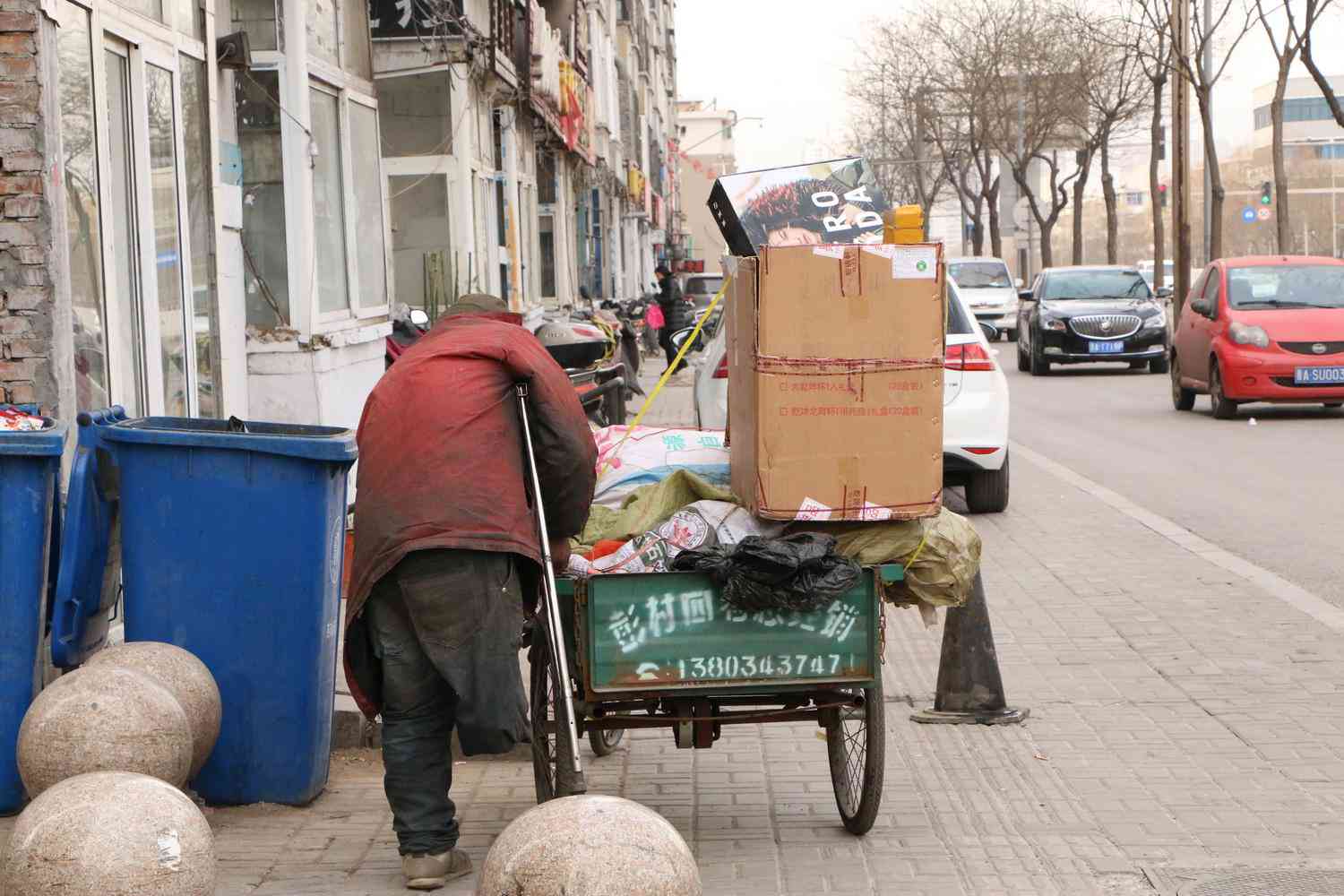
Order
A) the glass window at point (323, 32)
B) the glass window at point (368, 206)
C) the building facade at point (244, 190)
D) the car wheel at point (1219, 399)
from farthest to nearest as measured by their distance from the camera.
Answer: the car wheel at point (1219, 399) < the glass window at point (368, 206) < the glass window at point (323, 32) < the building facade at point (244, 190)

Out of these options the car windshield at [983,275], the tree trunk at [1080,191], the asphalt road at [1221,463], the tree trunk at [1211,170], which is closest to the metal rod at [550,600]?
the asphalt road at [1221,463]

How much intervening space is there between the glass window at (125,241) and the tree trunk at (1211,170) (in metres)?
30.7

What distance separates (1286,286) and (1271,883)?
1600cm

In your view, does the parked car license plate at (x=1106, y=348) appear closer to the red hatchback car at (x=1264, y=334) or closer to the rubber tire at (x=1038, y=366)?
the rubber tire at (x=1038, y=366)

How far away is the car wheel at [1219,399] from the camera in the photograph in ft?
62.3

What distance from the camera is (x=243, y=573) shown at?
17.7 ft

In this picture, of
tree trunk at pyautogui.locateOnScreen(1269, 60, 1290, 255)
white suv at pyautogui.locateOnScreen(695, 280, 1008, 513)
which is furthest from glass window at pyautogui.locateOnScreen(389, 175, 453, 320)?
tree trunk at pyautogui.locateOnScreen(1269, 60, 1290, 255)

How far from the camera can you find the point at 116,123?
7773 millimetres

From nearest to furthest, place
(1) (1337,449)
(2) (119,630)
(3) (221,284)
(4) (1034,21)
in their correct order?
(2) (119,630) → (3) (221,284) → (1) (1337,449) → (4) (1034,21)

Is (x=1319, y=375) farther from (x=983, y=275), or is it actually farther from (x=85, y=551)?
(x=983, y=275)

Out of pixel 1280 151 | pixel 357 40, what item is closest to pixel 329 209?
pixel 357 40

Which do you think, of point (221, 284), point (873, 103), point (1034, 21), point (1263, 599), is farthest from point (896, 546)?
point (873, 103)

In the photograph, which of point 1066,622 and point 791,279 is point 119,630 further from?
point 1066,622

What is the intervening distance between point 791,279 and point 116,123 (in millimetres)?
4069
